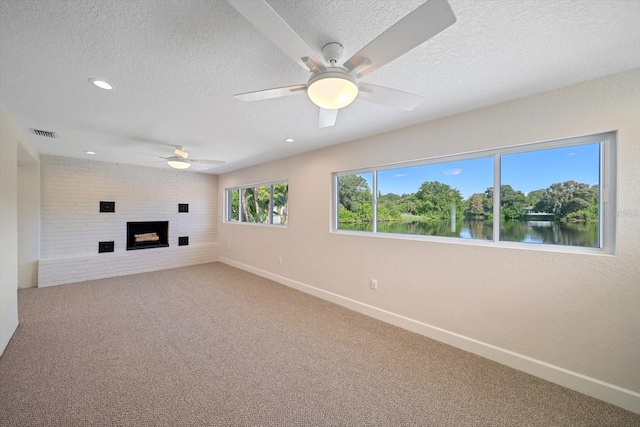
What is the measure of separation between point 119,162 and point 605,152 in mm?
6930

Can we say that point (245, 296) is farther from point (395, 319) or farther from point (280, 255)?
→ point (395, 319)

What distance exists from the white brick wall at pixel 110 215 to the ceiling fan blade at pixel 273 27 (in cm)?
551

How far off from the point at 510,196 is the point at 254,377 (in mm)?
2759

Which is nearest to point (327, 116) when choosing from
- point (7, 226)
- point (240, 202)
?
point (7, 226)

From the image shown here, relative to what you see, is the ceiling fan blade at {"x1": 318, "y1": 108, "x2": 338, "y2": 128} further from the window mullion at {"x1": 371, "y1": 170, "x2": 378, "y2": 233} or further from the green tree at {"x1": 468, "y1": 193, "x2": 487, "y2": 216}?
the green tree at {"x1": 468, "y1": 193, "x2": 487, "y2": 216}

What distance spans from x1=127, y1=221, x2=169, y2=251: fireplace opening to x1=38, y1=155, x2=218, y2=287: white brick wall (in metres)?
0.14

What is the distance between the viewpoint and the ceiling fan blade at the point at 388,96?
1433mm

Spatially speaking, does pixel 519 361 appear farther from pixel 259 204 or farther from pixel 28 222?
pixel 28 222

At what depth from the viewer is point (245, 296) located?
12.0 ft

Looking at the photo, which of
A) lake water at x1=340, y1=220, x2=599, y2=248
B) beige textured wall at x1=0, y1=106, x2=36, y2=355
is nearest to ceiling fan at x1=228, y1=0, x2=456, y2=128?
lake water at x1=340, y1=220, x2=599, y2=248

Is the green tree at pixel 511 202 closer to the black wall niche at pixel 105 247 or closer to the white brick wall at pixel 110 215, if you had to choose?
the white brick wall at pixel 110 215

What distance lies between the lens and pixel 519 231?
7.14 ft

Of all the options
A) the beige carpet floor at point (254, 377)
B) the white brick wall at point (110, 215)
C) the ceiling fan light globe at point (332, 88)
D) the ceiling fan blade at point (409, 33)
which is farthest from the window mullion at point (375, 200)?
the white brick wall at point (110, 215)

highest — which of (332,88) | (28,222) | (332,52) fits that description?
(332,52)
